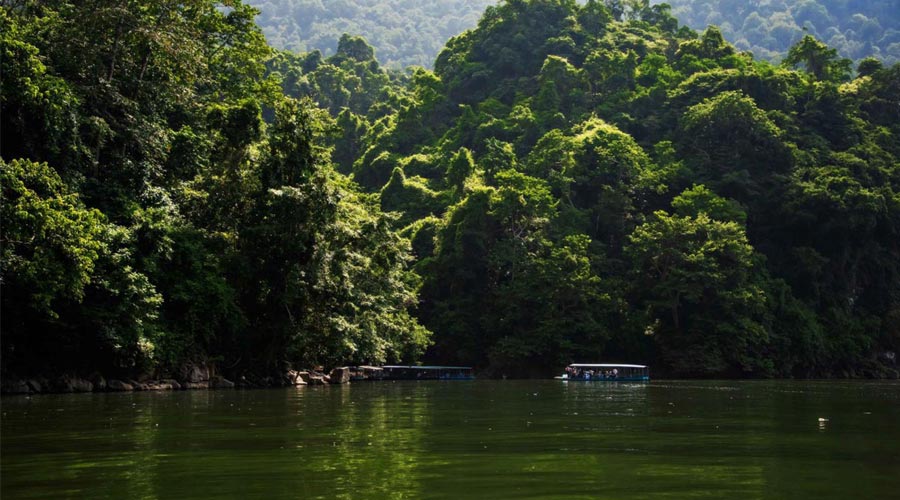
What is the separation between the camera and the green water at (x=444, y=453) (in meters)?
8.80

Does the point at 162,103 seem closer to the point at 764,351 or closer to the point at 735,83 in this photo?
the point at 764,351

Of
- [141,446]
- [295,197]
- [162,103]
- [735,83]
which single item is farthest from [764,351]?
[141,446]

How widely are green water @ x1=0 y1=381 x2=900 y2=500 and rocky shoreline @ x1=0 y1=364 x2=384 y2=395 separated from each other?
9967mm

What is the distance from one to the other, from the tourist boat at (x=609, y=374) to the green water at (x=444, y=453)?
33187 mm

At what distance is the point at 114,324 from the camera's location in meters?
30.3

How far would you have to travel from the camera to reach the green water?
880 centimetres

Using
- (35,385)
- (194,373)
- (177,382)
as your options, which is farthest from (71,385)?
(194,373)

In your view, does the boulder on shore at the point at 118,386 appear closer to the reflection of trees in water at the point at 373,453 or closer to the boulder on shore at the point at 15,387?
the boulder on shore at the point at 15,387

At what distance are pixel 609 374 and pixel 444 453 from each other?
44303mm

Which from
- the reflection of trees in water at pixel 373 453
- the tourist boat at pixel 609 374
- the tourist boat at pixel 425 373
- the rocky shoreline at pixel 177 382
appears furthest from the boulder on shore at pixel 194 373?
the tourist boat at pixel 609 374

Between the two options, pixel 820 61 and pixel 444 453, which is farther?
pixel 820 61

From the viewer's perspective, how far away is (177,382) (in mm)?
34938

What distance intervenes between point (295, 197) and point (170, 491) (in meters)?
29.4

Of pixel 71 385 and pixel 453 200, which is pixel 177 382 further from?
pixel 453 200
